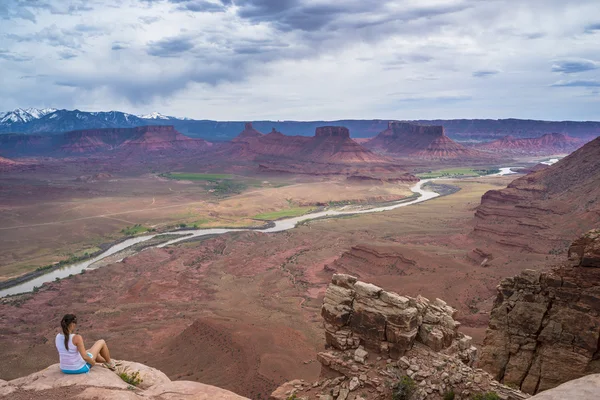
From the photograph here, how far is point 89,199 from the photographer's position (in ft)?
367

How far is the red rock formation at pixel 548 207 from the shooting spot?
54219 millimetres

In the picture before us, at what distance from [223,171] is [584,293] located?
577 ft

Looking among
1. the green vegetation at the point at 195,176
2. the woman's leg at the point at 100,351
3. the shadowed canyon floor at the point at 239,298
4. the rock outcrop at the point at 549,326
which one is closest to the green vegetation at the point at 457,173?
the green vegetation at the point at 195,176

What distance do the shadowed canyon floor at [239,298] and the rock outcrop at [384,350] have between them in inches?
325

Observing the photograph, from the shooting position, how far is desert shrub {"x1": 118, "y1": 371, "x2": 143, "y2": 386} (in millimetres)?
11992

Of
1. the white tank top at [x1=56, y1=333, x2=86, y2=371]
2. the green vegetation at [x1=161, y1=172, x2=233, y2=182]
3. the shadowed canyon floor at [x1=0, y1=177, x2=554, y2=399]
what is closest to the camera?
the white tank top at [x1=56, y1=333, x2=86, y2=371]

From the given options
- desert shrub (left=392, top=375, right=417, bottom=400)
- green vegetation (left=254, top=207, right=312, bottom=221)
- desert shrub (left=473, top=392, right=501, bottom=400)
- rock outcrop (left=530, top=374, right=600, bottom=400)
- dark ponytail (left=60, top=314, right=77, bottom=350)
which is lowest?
green vegetation (left=254, top=207, right=312, bottom=221)

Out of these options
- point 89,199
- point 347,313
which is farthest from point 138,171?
point 347,313

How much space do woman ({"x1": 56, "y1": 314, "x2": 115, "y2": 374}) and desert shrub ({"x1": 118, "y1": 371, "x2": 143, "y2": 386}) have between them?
936 mm

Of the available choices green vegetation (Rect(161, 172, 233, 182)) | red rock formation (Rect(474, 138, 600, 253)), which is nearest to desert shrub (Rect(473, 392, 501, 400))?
red rock formation (Rect(474, 138, 600, 253))

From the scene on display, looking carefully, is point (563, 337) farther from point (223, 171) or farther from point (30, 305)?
point (223, 171)

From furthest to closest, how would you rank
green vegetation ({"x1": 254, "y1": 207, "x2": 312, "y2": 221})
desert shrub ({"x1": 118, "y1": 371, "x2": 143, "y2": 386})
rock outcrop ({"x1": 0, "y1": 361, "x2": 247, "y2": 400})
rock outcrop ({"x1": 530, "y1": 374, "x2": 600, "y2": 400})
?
green vegetation ({"x1": 254, "y1": 207, "x2": 312, "y2": 221}), desert shrub ({"x1": 118, "y1": 371, "x2": 143, "y2": 386}), rock outcrop ({"x1": 0, "y1": 361, "x2": 247, "y2": 400}), rock outcrop ({"x1": 530, "y1": 374, "x2": 600, "y2": 400})

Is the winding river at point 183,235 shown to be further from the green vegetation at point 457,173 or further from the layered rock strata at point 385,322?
the layered rock strata at point 385,322

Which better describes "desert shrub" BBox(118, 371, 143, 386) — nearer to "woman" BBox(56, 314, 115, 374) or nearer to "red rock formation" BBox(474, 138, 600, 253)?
"woman" BBox(56, 314, 115, 374)
